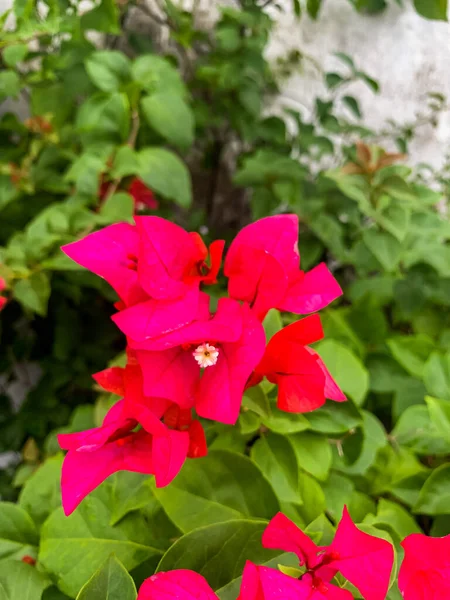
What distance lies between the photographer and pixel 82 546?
351 millimetres

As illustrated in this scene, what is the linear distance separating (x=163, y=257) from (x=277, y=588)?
0.18 metres

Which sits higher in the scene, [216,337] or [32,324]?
[216,337]

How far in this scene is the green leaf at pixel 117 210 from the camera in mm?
617

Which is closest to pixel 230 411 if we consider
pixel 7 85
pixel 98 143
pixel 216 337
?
pixel 216 337

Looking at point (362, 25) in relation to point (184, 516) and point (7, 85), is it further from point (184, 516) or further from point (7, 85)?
point (184, 516)

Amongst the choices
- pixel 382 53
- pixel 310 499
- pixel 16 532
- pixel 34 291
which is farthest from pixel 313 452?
pixel 382 53

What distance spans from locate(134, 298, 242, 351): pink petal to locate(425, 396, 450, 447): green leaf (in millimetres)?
240

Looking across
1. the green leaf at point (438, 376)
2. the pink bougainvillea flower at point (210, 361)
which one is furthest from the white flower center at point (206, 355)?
the green leaf at point (438, 376)

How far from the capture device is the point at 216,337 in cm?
27

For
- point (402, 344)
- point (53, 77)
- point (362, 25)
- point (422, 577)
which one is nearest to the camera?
point (422, 577)

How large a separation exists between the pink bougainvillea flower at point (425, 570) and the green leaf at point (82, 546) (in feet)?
0.59

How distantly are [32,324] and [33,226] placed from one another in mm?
353

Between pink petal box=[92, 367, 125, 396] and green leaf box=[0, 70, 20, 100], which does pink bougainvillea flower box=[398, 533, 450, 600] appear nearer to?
pink petal box=[92, 367, 125, 396]

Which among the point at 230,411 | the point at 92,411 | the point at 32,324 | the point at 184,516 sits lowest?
the point at 32,324
